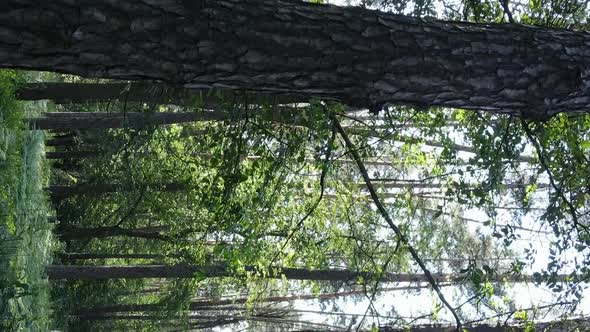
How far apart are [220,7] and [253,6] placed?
15 centimetres

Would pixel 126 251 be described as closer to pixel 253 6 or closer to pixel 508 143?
pixel 508 143

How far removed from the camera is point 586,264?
18.4 ft

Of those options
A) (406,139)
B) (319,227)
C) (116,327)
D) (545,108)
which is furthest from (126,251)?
(545,108)

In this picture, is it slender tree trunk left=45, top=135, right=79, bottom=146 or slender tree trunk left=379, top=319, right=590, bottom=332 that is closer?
slender tree trunk left=379, top=319, right=590, bottom=332

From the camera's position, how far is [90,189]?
15.6 meters

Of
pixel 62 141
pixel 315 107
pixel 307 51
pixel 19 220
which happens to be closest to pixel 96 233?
pixel 62 141

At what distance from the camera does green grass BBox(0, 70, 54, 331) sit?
6348 millimetres

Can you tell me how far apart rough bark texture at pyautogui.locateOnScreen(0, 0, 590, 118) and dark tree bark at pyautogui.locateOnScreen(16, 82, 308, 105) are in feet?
7.01

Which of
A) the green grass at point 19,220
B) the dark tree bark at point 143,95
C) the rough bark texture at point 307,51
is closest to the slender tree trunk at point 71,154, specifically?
the green grass at point 19,220

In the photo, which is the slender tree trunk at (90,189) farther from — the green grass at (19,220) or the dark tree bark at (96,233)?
the green grass at (19,220)

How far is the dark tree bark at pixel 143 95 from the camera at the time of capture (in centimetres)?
548

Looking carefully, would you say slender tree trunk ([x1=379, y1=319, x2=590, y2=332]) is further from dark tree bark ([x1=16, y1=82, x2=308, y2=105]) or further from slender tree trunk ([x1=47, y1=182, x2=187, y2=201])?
slender tree trunk ([x1=47, y1=182, x2=187, y2=201])

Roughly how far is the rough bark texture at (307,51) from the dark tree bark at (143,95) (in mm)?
2137

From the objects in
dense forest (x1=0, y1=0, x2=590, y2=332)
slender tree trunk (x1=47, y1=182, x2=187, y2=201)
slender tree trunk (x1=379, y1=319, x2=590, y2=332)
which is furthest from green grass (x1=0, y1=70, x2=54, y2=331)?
slender tree trunk (x1=47, y1=182, x2=187, y2=201)
